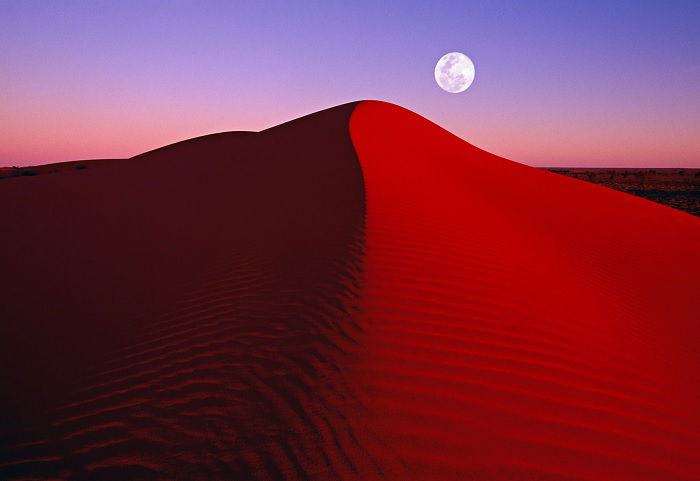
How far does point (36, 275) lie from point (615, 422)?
7.74 m

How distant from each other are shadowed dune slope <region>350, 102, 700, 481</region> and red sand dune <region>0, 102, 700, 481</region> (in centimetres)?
2

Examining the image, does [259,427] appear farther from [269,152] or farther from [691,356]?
[269,152]

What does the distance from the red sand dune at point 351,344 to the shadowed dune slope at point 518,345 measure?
0.06 feet

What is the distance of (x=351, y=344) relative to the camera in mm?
3178

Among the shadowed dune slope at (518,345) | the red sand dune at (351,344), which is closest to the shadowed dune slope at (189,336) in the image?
the red sand dune at (351,344)

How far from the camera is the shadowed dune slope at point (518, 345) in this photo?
2.45 m

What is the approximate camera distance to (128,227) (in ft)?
26.6

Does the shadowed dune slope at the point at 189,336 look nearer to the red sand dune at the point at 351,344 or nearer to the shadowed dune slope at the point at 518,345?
the red sand dune at the point at 351,344

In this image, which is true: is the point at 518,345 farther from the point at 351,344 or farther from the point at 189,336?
the point at 189,336

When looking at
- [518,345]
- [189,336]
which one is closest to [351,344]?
[518,345]

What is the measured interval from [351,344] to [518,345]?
1469 millimetres

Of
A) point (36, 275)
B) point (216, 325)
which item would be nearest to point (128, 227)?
point (36, 275)

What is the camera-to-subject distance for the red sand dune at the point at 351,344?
246 centimetres

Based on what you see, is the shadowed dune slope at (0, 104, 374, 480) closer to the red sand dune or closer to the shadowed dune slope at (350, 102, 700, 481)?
the red sand dune
